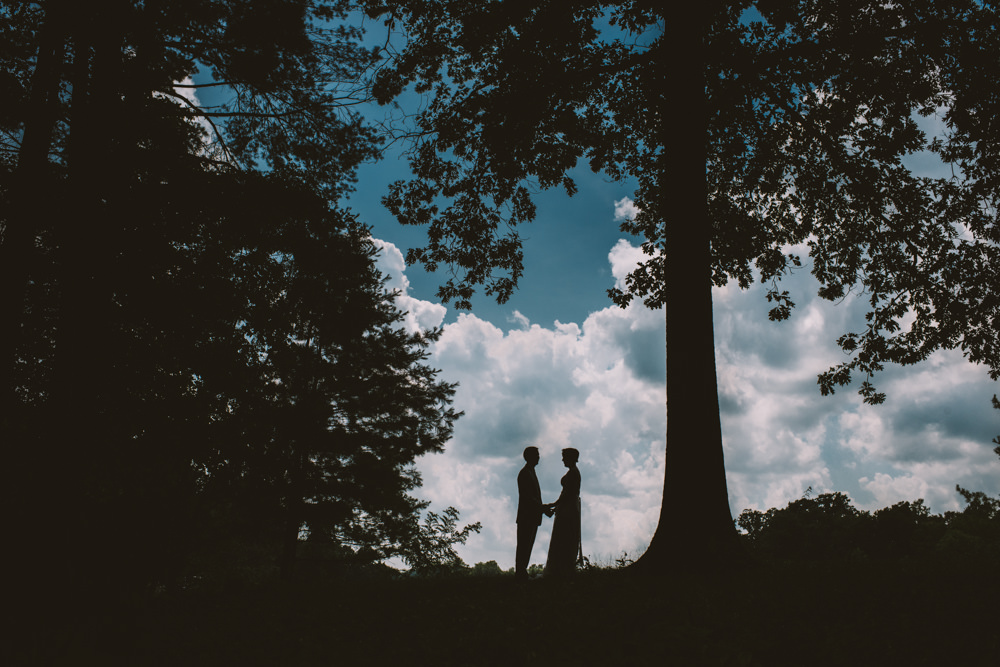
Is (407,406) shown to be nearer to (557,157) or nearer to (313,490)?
(313,490)

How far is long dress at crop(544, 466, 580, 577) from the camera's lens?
30.3 feet

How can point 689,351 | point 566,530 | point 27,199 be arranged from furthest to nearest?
point 566,530
point 27,199
point 689,351

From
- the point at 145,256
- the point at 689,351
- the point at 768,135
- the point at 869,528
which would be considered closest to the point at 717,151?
the point at 768,135

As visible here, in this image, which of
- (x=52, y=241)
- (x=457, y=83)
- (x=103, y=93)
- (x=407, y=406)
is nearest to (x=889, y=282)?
(x=457, y=83)

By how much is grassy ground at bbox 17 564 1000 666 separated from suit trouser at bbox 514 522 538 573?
6.13 ft

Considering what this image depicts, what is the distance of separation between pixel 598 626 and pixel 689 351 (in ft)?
12.9

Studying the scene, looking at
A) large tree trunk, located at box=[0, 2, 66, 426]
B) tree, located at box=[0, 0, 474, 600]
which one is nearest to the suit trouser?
tree, located at box=[0, 0, 474, 600]

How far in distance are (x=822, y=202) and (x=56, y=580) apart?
15.5 meters

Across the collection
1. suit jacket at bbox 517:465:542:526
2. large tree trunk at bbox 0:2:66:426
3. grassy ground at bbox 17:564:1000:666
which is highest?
large tree trunk at bbox 0:2:66:426

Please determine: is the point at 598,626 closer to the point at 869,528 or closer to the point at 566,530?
the point at 566,530

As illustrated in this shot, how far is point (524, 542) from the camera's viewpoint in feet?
30.6

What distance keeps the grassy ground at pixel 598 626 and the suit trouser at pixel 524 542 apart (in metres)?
1.87

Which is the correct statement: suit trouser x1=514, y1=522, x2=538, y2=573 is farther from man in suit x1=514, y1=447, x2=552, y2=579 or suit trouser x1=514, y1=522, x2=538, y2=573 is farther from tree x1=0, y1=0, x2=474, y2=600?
tree x1=0, y1=0, x2=474, y2=600

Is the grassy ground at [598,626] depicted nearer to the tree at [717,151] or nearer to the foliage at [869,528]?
the tree at [717,151]
